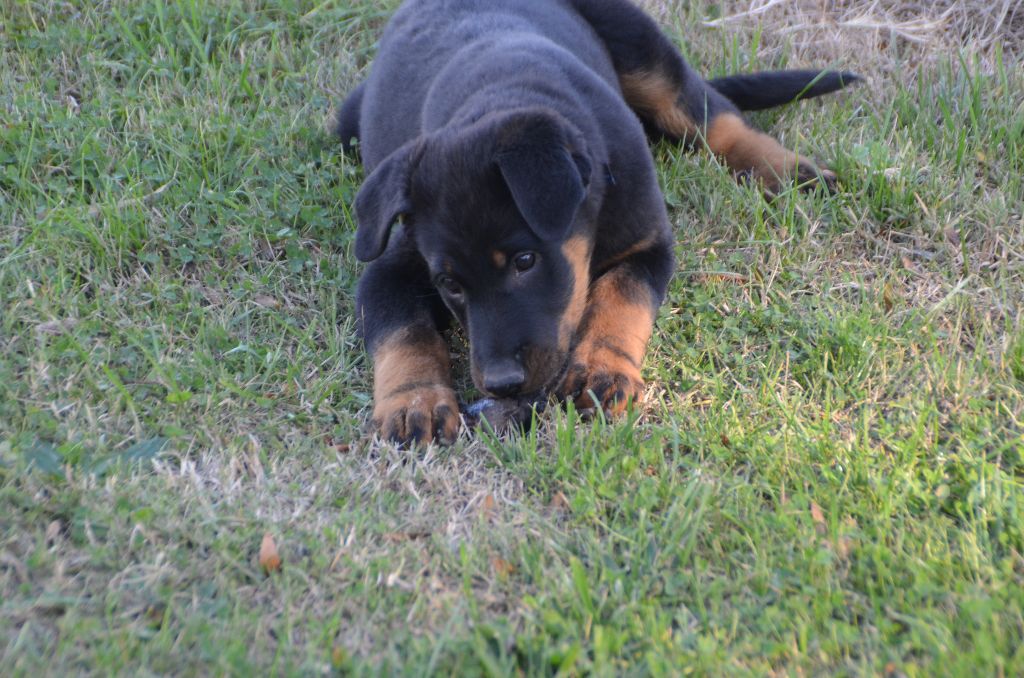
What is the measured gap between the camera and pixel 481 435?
274 centimetres

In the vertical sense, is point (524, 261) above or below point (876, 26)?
above

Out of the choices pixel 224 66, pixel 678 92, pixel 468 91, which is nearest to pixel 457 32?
pixel 468 91

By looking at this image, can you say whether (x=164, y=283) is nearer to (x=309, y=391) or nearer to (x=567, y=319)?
(x=309, y=391)

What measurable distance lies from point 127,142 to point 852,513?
317cm

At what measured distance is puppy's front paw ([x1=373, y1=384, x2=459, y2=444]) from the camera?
2.78 metres

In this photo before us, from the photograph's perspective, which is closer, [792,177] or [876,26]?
[792,177]

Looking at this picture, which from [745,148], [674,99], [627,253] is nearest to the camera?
[627,253]

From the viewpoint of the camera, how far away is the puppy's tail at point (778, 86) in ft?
13.9

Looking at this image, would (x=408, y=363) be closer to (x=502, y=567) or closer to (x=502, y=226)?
(x=502, y=226)

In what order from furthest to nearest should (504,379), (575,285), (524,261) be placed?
(575,285), (524,261), (504,379)

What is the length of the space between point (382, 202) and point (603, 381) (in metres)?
0.82

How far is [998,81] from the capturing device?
425 cm

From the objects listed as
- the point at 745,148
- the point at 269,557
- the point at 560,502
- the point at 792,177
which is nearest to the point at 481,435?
the point at 560,502

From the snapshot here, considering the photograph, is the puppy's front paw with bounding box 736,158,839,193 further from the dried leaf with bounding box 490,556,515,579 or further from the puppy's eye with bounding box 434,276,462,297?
the dried leaf with bounding box 490,556,515,579
